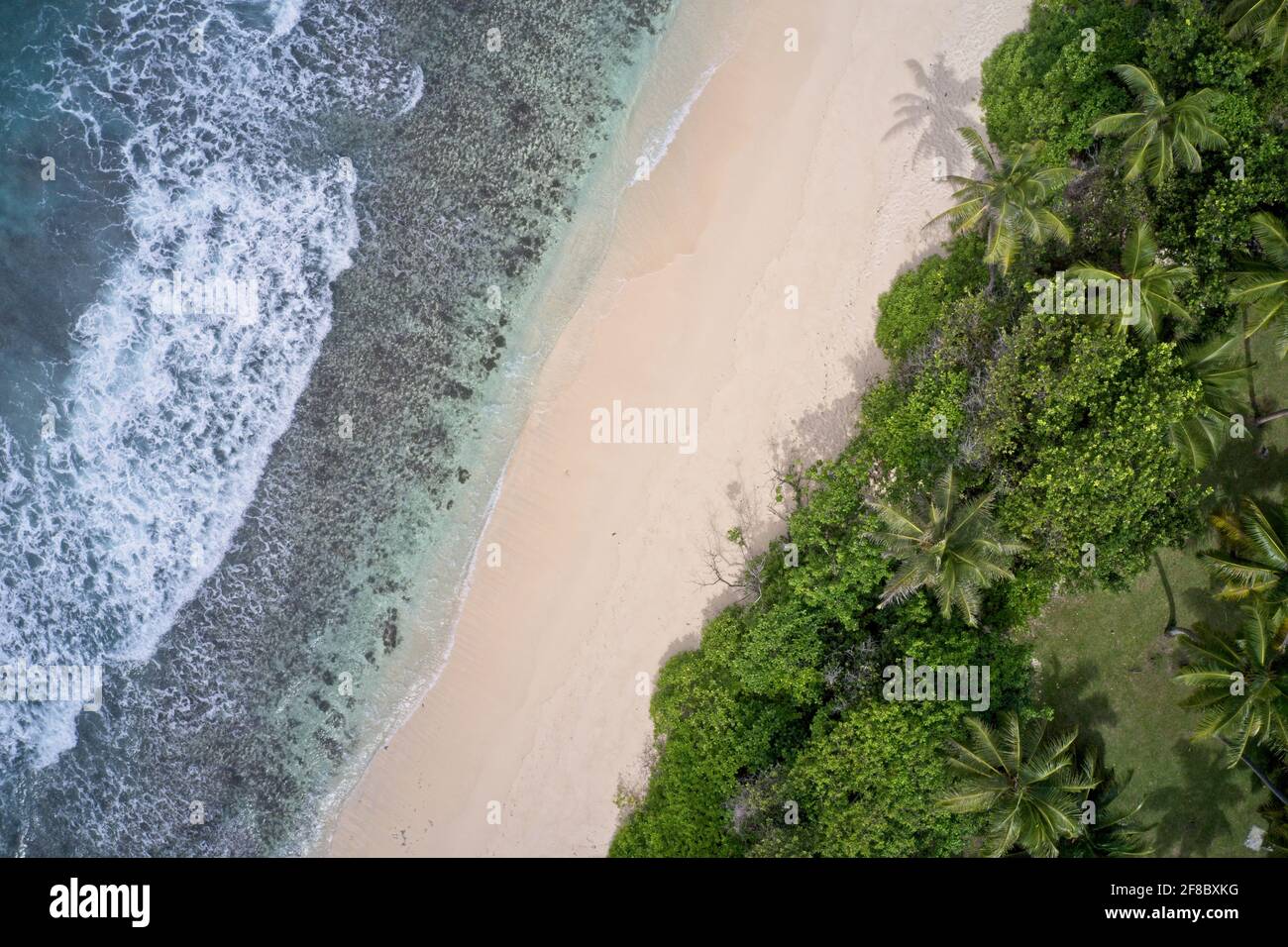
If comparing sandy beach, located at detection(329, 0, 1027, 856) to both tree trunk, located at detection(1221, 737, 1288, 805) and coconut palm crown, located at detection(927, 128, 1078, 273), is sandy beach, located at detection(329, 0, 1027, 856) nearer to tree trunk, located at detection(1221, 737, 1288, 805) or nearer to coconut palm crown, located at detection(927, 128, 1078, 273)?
coconut palm crown, located at detection(927, 128, 1078, 273)

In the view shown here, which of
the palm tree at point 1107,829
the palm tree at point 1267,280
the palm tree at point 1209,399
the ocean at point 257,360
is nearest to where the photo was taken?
the palm tree at point 1267,280

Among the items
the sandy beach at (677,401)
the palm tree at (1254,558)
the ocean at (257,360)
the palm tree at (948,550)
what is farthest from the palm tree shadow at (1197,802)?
the ocean at (257,360)

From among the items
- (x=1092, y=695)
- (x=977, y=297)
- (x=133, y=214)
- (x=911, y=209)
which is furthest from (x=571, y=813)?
(x=133, y=214)

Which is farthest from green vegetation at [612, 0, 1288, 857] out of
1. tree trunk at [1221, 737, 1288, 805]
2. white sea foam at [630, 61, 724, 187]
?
white sea foam at [630, 61, 724, 187]

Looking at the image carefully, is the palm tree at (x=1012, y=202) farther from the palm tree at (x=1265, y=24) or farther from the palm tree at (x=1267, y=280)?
the palm tree at (x=1265, y=24)

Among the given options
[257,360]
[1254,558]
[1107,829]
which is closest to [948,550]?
[1254,558]

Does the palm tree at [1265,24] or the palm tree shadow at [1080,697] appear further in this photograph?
the palm tree shadow at [1080,697]
